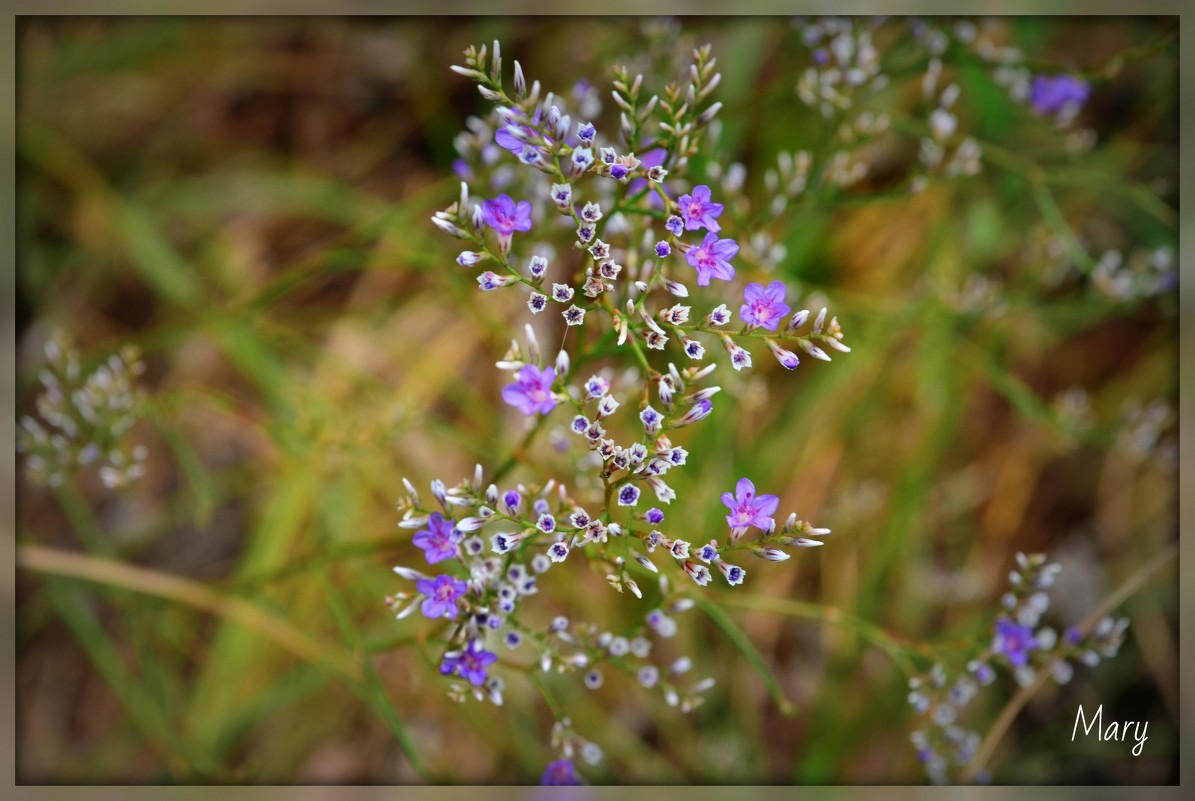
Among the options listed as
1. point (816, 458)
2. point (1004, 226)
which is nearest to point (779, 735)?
point (816, 458)

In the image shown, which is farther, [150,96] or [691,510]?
[150,96]

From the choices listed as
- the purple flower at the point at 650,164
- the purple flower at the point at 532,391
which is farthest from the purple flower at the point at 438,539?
the purple flower at the point at 650,164

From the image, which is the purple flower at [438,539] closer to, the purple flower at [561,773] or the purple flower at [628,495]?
the purple flower at [628,495]

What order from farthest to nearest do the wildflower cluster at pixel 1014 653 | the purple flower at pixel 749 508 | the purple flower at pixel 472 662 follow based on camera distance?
the wildflower cluster at pixel 1014 653, the purple flower at pixel 472 662, the purple flower at pixel 749 508

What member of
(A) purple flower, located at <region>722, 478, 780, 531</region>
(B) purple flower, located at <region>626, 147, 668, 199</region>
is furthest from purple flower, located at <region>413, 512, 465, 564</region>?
(B) purple flower, located at <region>626, 147, 668, 199</region>

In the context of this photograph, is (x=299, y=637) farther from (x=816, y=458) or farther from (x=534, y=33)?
(x=534, y=33)

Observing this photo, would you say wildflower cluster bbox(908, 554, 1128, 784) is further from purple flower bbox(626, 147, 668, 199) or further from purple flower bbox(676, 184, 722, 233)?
purple flower bbox(626, 147, 668, 199)

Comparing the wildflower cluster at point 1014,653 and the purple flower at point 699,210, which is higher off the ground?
the purple flower at point 699,210
